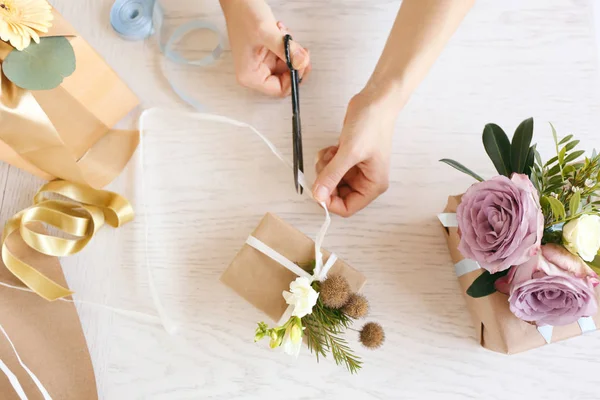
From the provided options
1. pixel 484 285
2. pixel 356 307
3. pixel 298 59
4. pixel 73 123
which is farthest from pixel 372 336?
pixel 73 123

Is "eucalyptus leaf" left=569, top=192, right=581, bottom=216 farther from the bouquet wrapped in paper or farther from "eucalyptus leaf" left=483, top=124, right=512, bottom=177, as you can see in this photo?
the bouquet wrapped in paper

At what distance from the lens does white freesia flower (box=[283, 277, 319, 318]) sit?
592 mm

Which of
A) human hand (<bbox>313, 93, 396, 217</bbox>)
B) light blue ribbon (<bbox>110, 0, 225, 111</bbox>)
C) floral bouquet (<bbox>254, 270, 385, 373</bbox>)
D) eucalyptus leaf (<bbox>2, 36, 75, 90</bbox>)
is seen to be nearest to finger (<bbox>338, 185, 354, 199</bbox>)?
human hand (<bbox>313, 93, 396, 217</bbox>)

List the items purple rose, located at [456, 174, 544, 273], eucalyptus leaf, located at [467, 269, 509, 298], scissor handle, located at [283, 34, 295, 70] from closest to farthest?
purple rose, located at [456, 174, 544, 273] → eucalyptus leaf, located at [467, 269, 509, 298] → scissor handle, located at [283, 34, 295, 70]

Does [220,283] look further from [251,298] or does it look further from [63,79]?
[63,79]

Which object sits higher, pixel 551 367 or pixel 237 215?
pixel 237 215

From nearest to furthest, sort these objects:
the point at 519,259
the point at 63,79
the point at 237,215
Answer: the point at 519,259 < the point at 63,79 < the point at 237,215

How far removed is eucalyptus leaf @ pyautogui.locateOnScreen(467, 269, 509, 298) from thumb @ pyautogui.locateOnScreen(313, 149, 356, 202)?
211 millimetres

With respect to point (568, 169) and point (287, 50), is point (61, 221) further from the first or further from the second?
point (568, 169)

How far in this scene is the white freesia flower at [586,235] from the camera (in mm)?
474

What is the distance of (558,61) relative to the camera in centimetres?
74

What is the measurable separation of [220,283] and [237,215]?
100 millimetres

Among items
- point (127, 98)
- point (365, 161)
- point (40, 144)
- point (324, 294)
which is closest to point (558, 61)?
point (365, 161)

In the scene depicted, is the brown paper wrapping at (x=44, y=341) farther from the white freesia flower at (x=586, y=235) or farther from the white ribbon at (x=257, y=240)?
the white freesia flower at (x=586, y=235)
